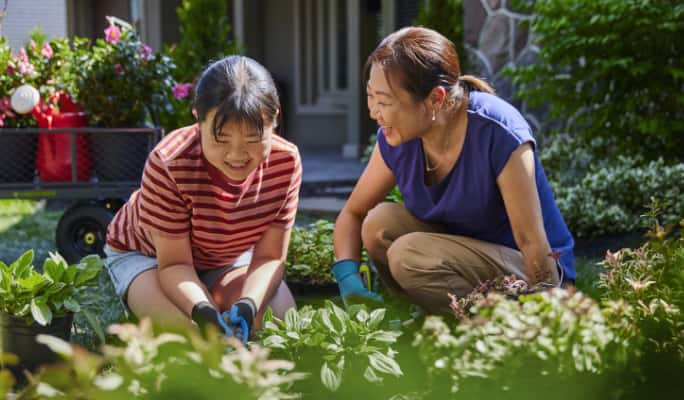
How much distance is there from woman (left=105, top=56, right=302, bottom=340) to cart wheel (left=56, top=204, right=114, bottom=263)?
1.17 m

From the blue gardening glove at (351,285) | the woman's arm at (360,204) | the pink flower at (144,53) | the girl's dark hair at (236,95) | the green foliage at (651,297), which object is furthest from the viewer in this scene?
the pink flower at (144,53)

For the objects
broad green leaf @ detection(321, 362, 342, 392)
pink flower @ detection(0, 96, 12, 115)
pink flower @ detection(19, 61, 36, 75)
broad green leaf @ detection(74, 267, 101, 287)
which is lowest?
broad green leaf @ detection(321, 362, 342, 392)

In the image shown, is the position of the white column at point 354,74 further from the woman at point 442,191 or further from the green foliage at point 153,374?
the green foliage at point 153,374

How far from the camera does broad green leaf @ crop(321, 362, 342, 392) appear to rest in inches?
64.4

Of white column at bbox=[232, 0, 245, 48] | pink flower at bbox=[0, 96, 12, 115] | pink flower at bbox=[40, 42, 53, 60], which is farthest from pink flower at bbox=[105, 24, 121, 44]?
white column at bbox=[232, 0, 245, 48]

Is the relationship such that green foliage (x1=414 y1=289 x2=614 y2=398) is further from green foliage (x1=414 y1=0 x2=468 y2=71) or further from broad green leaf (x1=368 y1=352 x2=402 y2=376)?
green foliage (x1=414 y1=0 x2=468 y2=71)

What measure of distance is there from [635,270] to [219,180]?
111cm

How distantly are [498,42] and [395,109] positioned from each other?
13.3 feet

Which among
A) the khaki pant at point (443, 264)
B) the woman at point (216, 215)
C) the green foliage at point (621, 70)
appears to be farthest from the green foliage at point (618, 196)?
the woman at point (216, 215)

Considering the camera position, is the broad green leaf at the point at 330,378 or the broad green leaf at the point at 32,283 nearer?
the broad green leaf at the point at 330,378

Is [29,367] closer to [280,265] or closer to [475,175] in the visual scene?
[280,265]

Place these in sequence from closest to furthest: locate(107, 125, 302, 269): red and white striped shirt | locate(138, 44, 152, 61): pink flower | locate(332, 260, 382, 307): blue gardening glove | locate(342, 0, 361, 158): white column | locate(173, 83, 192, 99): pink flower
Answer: locate(107, 125, 302, 269): red and white striped shirt < locate(332, 260, 382, 307): blue gardening glove < locate(138, 44, 152, 61): pink flower < locate(173, 83, 192, 99): pink flower < locate(342, 0, 361, 158): white column

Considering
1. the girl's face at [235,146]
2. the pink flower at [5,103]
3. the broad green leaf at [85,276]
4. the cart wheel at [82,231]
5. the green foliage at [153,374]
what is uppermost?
the girl's face at [235,146]

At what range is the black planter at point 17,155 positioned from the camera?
3.56 meters
